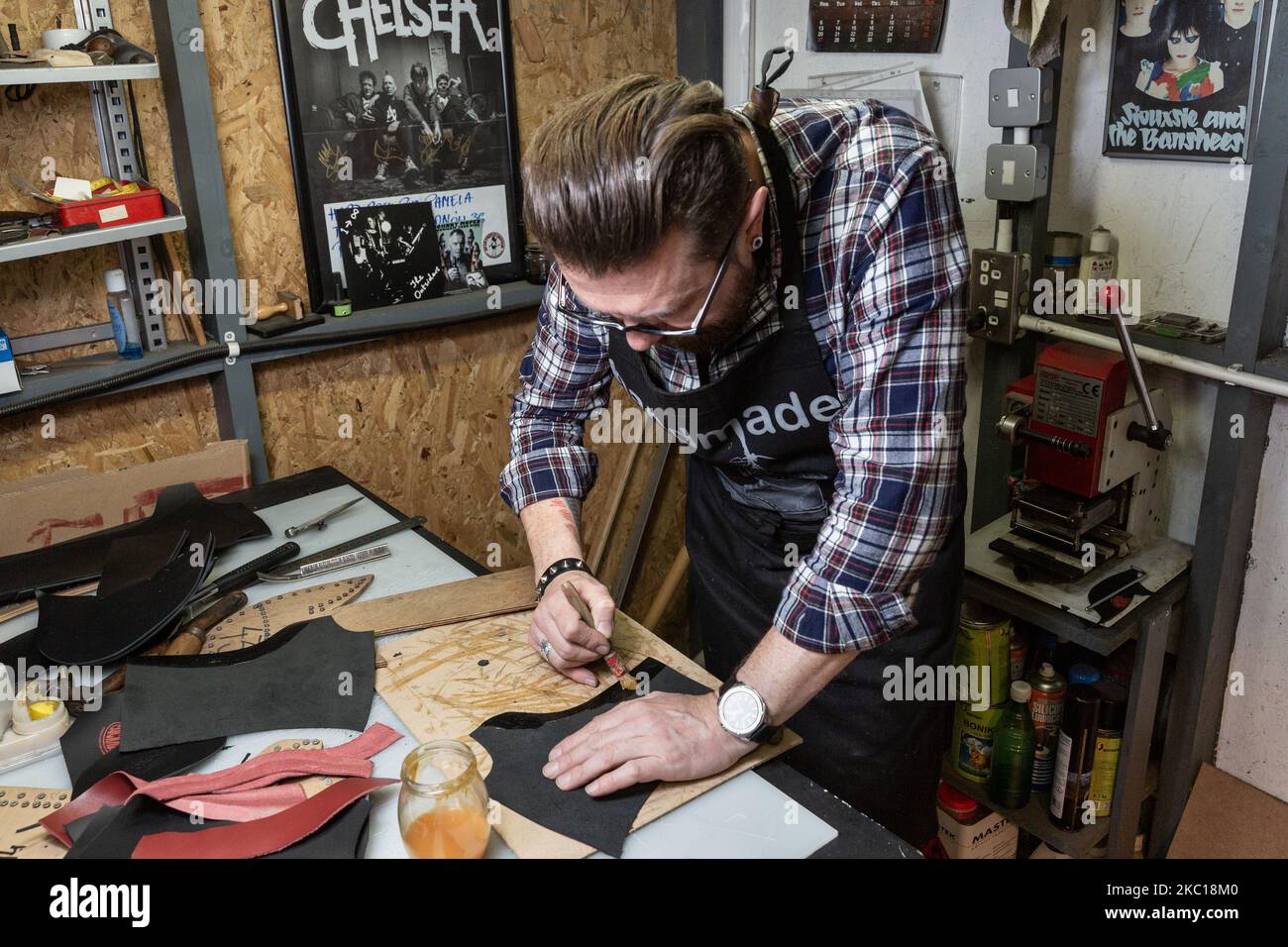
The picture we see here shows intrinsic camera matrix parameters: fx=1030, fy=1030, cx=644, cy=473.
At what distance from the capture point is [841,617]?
45.1 inches

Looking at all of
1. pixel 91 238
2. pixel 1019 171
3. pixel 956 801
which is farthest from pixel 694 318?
pixel 956 801

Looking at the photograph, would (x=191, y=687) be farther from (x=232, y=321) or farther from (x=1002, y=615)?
(x=1002, y=615)

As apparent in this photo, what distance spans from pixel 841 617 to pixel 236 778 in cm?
70

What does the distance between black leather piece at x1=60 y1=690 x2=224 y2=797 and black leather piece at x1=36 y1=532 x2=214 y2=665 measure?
132mm

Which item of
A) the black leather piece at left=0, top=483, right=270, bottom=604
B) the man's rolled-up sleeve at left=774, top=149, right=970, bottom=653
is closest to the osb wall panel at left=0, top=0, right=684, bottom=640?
the black leather piece at left=0, top=483, right=270, bottom=604

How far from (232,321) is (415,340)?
0.47 metres

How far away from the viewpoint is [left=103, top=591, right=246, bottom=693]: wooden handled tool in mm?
1374

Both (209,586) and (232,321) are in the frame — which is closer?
(209,586)

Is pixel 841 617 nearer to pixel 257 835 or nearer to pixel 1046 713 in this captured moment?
pixel 257 835

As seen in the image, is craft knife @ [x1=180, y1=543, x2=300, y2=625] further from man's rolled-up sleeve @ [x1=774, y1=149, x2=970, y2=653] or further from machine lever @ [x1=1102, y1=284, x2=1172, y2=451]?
machine lever @ [x1=1102, y1=284, x2=1172, y2=451]

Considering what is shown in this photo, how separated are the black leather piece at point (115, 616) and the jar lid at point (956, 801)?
4.96ft

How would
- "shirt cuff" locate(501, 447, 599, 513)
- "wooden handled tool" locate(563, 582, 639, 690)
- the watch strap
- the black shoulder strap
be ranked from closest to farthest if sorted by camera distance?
the black shoulder strap < "wooden handled tool" locate(563, 582, 639, 690) < the watch strap < "shirt cuff" locate(501, 447, 599, 513)
